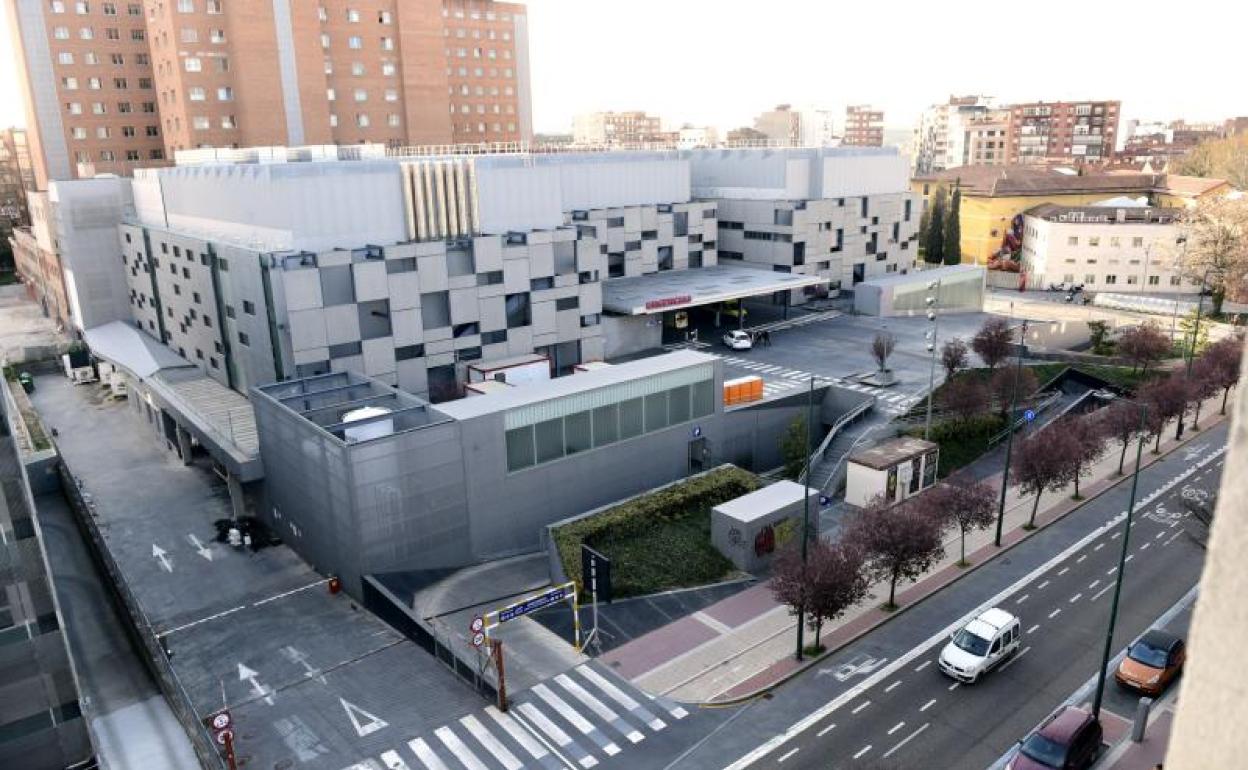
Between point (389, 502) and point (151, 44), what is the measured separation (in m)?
70.5

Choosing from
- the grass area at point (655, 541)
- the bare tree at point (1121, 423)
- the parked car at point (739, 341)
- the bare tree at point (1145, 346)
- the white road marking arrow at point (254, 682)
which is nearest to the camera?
the white road marking arrow at point (254, 682)

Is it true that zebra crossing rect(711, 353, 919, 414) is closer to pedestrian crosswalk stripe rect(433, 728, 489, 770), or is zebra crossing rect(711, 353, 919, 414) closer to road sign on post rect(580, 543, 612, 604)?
road sign on post rect(580, 543, 612, 604)

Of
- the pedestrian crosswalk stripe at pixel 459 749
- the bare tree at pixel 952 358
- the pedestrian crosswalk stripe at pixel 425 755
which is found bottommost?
the pedestrian crosswalk stripe at pixel 459 749

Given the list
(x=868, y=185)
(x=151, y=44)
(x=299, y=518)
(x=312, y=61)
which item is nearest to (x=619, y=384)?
(x=299, y=518)

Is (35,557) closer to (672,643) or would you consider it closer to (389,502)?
(389,502)

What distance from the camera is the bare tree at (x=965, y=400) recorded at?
4731cm

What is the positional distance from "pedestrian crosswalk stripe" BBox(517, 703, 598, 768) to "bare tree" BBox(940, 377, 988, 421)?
3022 centimetres

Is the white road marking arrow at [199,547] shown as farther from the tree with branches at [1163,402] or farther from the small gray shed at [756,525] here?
the tree with branches at [1163,402]

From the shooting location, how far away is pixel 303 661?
101 feet

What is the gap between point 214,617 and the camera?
3397cm

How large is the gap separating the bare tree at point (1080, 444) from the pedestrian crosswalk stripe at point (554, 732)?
25.3 m

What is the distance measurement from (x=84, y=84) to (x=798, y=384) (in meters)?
81.5

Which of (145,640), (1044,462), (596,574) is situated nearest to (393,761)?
(596,574)

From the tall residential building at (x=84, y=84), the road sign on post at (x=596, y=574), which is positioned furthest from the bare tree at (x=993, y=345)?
the tall residential building at (x=84, y=84)
